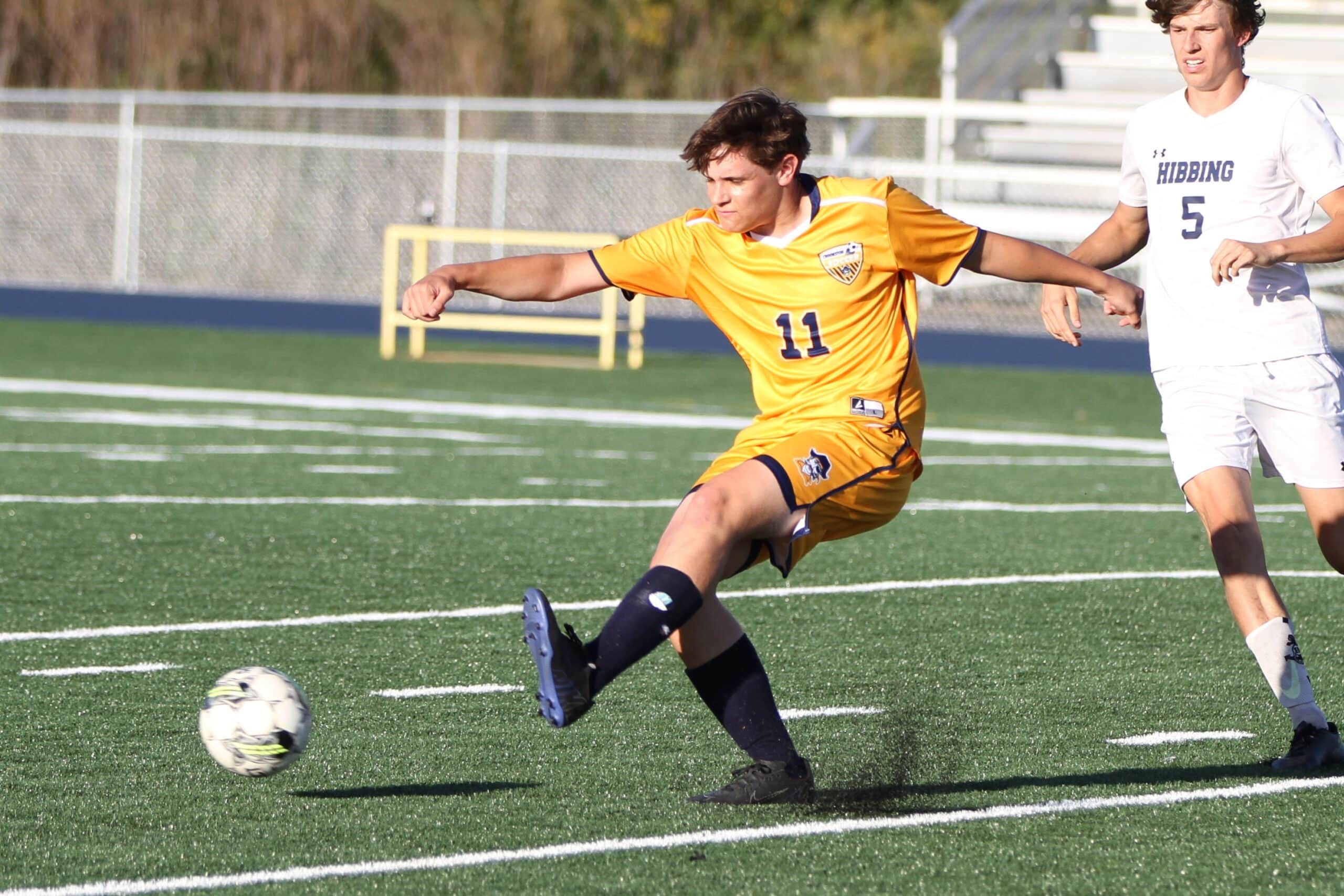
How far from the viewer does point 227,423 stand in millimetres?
14367

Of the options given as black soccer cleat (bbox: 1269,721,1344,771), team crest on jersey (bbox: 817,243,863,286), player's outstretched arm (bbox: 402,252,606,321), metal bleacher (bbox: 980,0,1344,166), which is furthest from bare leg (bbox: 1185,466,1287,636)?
metal bleacher (bbox: 980,0,1344,166)

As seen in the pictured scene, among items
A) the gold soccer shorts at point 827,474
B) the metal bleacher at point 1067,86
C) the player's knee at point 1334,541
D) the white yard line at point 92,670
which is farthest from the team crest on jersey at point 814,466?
the metal bleacher at point 1067,86

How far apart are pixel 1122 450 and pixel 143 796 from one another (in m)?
10.1

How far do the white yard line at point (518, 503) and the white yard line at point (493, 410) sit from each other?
3.27 m

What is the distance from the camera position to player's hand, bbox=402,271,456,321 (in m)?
4.72

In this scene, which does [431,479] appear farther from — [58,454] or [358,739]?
[358,739]

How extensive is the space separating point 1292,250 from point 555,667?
2173mm

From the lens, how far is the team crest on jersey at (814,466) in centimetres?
451

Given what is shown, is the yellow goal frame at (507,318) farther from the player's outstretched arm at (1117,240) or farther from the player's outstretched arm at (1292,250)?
the player's outstretched arm at (1292,250)

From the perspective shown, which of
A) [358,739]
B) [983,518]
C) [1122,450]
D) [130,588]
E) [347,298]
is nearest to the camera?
[358,739]

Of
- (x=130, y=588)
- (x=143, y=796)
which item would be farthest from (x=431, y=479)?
(x=143, y=796)

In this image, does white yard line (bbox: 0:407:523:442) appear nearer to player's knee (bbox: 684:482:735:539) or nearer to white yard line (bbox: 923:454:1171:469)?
white yard line (bbox: 923:454:1171:469)

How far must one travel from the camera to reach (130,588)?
7.69 metres

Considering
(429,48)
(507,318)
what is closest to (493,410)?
(507,318)
